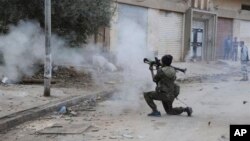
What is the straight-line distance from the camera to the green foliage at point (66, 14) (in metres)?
13.8

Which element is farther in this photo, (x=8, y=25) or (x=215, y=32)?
(x=215, y=32)

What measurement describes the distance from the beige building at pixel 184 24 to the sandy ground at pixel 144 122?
7319mm

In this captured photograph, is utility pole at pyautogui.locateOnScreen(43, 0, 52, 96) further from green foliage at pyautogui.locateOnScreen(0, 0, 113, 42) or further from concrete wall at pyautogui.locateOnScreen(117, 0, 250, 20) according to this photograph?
concrete wall at pyautogui.locateOnScreen(117, 0, 250, 20)

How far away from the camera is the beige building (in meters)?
22.0

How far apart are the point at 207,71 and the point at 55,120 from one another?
15.0 metres

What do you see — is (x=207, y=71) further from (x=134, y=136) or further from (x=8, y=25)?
(x=134, y=136)

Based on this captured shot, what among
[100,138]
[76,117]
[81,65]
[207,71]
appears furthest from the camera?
[207,71]

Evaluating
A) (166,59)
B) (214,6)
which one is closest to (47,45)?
(166,59)

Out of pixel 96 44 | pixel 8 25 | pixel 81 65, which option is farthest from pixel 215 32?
pixel 8 25

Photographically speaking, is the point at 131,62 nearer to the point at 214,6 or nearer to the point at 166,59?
the point at 166,59

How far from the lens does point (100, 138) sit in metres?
7.40

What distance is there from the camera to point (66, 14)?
45.4 ft

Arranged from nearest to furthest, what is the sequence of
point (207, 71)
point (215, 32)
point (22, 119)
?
point (22, 119) < point (207, 71) < point (215, 32)

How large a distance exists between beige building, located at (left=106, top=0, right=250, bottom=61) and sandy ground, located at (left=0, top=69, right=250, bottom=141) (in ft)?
24.0
